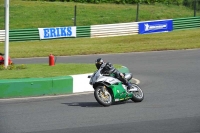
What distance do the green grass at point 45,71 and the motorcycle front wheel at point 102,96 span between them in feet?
9.64

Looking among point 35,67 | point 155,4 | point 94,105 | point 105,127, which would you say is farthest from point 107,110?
point 155,4

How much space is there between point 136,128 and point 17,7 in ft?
107

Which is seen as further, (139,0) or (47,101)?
(139,0)

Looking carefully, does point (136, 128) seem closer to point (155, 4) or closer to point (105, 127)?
point (105, 127)

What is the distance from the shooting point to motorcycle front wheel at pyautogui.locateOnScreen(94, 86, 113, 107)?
12820 mm

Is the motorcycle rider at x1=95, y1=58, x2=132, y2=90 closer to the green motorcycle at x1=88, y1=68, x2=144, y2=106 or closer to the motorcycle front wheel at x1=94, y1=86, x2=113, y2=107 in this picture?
the green motorcycle at x1=88, y1=68, x2=144, y2=106

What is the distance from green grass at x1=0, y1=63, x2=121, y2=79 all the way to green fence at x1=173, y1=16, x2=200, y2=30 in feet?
61.8

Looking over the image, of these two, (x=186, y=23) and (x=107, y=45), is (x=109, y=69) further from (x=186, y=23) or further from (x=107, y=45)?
(x=186, y=23)

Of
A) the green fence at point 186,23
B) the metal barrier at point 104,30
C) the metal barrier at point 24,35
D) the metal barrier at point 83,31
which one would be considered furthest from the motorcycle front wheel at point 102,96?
the green fence at point 186,23

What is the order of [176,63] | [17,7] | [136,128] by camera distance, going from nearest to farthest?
[136,128]
[176,63]
[17,7]

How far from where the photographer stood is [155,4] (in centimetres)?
4666

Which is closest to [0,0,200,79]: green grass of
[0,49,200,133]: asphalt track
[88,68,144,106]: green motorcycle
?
[0,49,200,133]: asphalt track

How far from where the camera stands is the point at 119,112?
12195mm

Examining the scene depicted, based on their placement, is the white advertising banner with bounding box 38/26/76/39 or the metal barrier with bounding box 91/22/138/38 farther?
the metal barrier with bounding box 91/22/138/38
